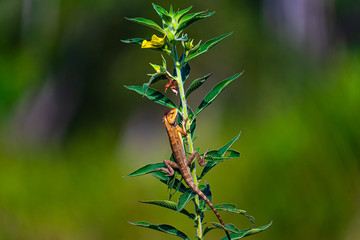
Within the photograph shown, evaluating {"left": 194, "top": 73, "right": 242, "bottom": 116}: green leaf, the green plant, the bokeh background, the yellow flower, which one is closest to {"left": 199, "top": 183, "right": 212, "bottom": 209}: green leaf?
the green plant

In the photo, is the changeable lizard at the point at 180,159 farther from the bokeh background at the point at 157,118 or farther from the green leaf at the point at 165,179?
the bokeh background at the point at 157,118

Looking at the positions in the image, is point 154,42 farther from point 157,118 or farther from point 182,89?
point 157,118

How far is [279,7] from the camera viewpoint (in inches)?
145

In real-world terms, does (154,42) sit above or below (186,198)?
above

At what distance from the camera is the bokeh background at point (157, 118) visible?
321cm

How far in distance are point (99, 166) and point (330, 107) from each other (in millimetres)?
1825

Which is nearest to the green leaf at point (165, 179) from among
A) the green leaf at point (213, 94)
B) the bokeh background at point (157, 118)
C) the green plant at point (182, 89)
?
the green plant at point (182, 89)

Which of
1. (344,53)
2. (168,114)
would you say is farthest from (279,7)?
(168,114)

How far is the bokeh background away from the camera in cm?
321

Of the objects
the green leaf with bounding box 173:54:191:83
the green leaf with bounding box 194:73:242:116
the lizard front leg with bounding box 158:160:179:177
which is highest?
the green leaf with bounding box 173:54:191:83

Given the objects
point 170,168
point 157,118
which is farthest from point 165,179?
point 157,118

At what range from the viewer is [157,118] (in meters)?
4.19

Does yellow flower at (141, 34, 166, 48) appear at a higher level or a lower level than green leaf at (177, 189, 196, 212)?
higher

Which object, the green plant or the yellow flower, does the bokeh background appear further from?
the yellow flower
